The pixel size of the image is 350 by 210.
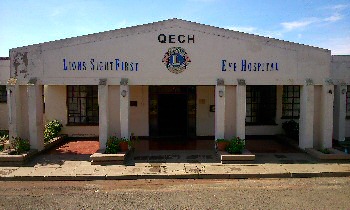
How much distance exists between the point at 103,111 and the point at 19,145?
320cm

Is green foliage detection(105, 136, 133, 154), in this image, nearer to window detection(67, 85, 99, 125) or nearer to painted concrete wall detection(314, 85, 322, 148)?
window detection(67, 85, 99, 125)

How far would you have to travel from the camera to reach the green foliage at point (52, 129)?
512 inches

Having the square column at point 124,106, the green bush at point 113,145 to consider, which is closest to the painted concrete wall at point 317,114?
the square column at point 124,106

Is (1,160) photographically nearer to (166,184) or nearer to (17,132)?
(17,132)

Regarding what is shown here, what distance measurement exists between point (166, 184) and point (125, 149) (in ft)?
9.54

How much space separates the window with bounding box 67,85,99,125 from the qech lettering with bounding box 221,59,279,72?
6788mm

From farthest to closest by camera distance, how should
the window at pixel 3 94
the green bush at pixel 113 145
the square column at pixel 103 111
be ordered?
1. the window at pixel 3 94
2. the square column at pixel 103 111
3. the green bush at pixel 113 145

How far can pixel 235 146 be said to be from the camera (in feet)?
34.0

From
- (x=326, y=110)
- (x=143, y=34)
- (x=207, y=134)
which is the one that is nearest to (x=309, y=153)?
(x=326, y=110)

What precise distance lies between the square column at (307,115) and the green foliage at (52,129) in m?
10.6

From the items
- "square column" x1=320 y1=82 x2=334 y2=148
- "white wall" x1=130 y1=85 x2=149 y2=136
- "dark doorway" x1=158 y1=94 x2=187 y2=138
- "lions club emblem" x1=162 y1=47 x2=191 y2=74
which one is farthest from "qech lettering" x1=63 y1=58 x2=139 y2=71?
"square column" x1=320 y1=82 x2=334 y2=148

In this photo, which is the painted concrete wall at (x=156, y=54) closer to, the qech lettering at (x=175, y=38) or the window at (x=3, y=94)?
the qech lettering at (x=175, y=38)

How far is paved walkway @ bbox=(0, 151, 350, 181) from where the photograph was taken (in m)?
8.86

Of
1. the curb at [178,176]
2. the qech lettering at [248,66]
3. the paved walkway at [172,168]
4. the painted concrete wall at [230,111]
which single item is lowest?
the curb at [178,176]
